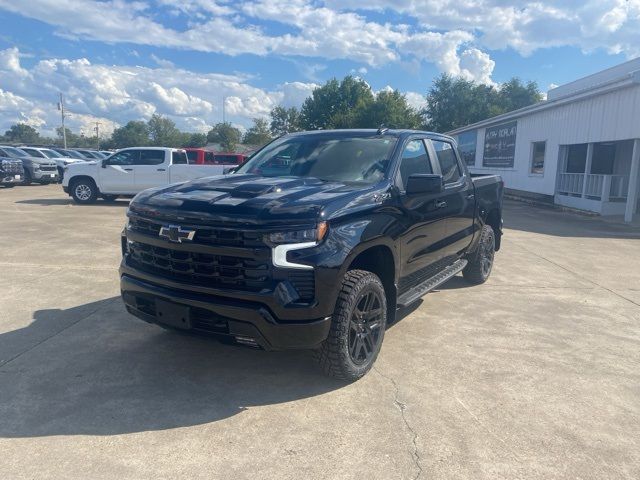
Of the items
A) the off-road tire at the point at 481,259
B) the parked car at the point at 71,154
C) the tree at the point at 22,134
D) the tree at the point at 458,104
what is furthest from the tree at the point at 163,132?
the off-road tire at the point at 481,259

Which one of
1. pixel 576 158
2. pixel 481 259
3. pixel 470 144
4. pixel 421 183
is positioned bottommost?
pixel 481 259

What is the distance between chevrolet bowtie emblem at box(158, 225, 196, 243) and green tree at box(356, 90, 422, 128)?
55.6m

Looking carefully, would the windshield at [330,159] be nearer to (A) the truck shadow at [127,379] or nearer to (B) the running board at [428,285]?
(B) the running board at [428,285]

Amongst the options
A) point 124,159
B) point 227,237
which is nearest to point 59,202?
point 124,159

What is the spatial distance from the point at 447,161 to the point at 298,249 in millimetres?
3083

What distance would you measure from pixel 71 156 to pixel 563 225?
1042 inches

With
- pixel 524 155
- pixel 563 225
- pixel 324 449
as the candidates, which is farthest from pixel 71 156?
pixel 324 449

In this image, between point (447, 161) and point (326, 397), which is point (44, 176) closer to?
point (447, 161)

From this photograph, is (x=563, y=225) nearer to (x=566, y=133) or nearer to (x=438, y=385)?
(x=566, y=133)

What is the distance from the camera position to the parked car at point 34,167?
22.0 m

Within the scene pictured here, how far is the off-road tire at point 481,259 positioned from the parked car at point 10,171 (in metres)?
20.2

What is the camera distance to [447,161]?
5.74m

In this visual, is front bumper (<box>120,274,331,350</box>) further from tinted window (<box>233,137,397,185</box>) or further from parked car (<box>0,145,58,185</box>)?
parked car (<box>0,145,58,185</box>)

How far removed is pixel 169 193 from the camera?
12.6 ft
